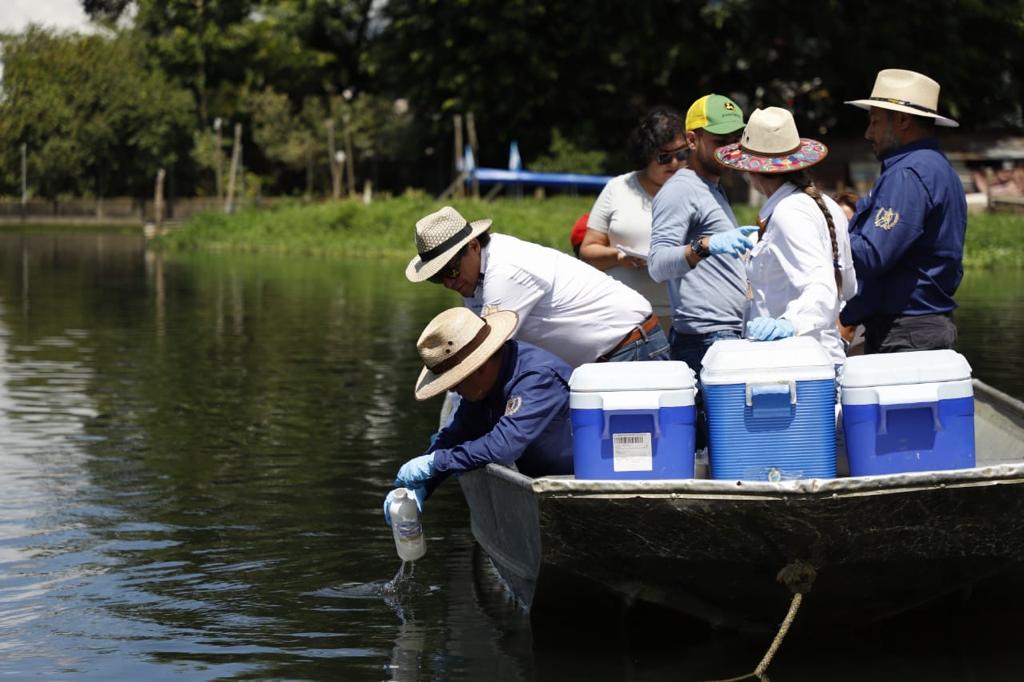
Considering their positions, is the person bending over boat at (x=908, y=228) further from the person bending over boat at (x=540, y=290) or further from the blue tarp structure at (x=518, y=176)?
the blue tarp structure at (x=518, y=176)

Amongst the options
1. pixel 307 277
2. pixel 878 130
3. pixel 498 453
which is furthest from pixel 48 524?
pixel 307 277

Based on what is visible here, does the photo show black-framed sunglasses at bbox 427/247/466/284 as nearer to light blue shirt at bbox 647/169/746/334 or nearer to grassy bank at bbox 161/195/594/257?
light blue shirt at bbox 647/169/746/334

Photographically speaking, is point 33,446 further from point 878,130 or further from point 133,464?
point 878,130

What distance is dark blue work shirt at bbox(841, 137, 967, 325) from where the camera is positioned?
23.0ft

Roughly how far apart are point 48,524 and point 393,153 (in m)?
51.8

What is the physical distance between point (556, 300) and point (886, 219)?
142 cm

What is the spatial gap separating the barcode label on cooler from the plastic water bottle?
116 cm

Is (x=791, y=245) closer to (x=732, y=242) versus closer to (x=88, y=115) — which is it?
(x=732, y=242)

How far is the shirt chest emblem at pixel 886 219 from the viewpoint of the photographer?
700 centimetres

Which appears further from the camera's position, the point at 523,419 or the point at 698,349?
the point at 698,349

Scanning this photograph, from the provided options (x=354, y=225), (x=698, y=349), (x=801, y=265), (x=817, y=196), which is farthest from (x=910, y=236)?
(x=354, y=225)

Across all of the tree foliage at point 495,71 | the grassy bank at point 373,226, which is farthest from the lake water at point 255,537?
the tree foliage at point 495,71

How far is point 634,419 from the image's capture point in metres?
6.25

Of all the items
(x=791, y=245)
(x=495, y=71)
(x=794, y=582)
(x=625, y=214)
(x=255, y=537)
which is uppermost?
(x=495, y=71)
